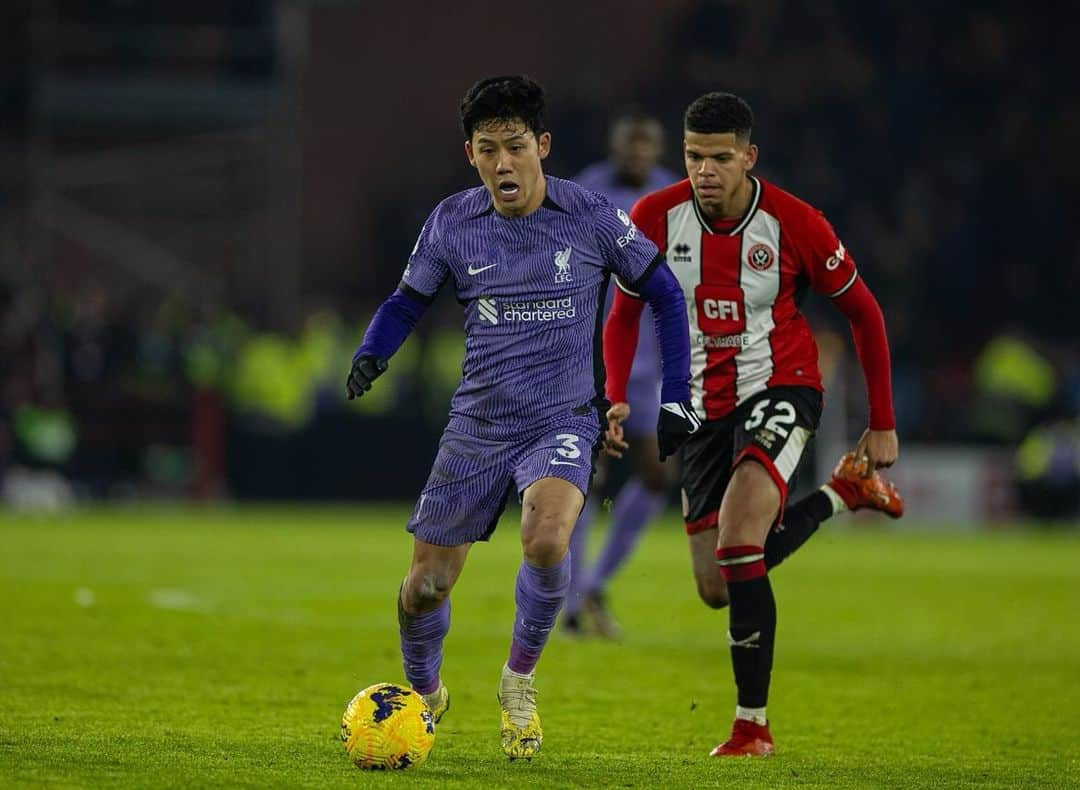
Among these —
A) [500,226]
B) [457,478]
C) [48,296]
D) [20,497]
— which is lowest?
[20,497]

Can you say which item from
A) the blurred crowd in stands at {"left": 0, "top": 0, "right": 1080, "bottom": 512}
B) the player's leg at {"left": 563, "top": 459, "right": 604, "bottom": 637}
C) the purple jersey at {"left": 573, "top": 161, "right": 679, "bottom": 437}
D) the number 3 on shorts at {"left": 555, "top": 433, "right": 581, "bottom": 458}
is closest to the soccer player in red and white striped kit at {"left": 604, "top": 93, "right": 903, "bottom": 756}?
the number 3 on shorts at {"left": 555, "top": 433, "right": 581, "bottom": 458}

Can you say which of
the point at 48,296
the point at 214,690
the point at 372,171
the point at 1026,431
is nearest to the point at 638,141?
the point at 214,690

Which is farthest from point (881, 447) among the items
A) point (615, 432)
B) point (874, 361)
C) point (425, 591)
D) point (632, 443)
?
point (632, 443)

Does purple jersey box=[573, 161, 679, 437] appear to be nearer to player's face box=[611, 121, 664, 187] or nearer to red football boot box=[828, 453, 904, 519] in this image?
player's face box=[611, 121, 664, 187]

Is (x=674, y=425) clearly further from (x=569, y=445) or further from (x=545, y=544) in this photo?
(x=545, y=544)

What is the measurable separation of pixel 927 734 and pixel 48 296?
1975 cm

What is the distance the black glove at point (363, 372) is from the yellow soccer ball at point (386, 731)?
90 cm

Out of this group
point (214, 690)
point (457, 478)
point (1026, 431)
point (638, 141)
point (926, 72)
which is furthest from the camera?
point (926, 72)

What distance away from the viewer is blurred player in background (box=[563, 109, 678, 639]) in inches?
384

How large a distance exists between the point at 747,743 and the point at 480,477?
3.86 feet

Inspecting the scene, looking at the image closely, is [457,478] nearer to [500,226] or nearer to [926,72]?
[500,226]

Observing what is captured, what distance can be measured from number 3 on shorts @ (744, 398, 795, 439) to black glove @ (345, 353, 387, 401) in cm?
134

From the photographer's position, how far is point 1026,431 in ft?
66.9

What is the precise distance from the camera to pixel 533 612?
19.4 ft
